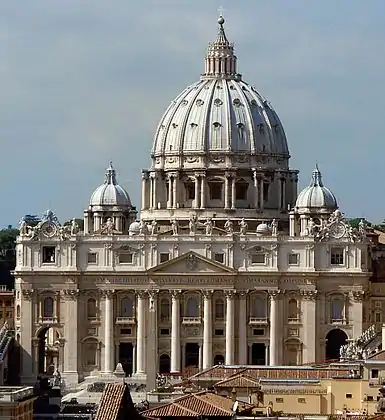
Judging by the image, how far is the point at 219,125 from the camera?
185m

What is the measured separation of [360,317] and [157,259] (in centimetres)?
1508

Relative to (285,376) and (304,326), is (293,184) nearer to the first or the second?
(304,326)

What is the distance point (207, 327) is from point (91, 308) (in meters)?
8.52

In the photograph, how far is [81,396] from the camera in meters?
140

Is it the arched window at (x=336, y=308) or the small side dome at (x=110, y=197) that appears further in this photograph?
the small side dome at (x=110, y=197)

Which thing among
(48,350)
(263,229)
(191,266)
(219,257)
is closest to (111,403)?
(191,266)

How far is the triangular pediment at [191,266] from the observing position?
16262 centimetres

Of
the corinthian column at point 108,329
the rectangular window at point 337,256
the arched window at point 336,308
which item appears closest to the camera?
the corinthian column at point 108,329

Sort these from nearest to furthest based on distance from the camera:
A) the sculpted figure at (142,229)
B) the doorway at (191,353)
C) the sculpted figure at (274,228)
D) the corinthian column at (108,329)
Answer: the corinthian column at (108,329) → the doorway at (191,353) → the sculpted figure at (274,228) → the sculpted figure at (142,229)

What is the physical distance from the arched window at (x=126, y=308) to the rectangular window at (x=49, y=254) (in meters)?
5.97

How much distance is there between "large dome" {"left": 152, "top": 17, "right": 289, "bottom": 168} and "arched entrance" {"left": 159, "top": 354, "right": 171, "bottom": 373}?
2515 centimetres

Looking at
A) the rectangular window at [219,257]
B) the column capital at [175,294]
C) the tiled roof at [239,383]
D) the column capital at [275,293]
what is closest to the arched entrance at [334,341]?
the column capital at [275,293]

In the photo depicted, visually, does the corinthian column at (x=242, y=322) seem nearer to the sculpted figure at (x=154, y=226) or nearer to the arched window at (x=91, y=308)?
the sculpted figure at (x=154, y=226)

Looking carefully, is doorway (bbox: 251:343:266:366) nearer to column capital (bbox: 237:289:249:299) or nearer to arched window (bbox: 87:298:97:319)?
column capital (bbox: 237:289:249:299)
